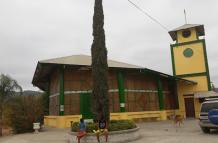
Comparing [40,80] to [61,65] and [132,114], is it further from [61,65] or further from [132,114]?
[132,114]

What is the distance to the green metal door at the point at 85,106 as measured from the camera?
79.5 ft

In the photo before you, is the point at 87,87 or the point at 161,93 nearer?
the point at 87,87

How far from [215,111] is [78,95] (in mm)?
13859

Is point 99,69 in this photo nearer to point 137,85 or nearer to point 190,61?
point 137,85

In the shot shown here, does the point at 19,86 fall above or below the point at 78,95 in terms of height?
above

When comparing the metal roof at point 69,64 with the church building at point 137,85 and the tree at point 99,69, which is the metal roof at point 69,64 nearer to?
the church building at point 137,85

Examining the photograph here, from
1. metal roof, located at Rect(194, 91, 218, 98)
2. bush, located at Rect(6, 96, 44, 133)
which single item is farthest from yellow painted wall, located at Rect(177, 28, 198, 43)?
bush, located at Rect(6, 96, 44, 133)

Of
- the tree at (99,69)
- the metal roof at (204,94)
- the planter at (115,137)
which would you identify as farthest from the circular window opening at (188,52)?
the planter at (115,137)

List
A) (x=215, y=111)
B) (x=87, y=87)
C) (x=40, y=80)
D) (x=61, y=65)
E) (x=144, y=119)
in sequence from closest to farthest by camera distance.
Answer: (x=215, y=111)
(x=61, y=65)
(x=87, y=87)
(x=144, y=119)
(x=40, y=80)

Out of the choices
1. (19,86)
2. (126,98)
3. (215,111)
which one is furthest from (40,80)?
(215,111)

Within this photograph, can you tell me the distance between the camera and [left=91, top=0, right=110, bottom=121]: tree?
15.2 meters

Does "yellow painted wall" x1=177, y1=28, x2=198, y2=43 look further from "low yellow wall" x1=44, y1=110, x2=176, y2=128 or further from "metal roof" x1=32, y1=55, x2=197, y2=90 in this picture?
"low yellow wall" x1=44, y1=110, x2=176, y2=128

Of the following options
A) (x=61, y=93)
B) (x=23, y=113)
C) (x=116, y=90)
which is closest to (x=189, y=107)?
(x=116, y=90)

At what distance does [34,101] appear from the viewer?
2214 cm
